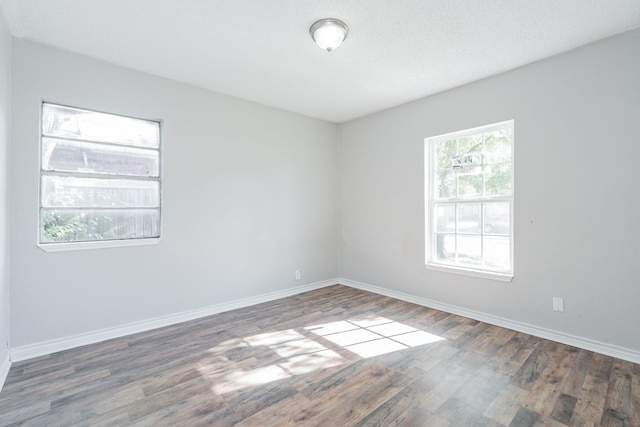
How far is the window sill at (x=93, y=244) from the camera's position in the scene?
105 inches

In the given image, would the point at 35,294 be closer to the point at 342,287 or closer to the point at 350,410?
the point at 350,410

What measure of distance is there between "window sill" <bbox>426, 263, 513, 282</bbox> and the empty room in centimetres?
3

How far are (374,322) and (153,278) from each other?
95.8 inches

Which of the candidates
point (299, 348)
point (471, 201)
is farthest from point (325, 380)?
point (471, 201)

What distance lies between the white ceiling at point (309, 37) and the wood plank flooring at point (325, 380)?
105 inches

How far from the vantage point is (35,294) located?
2600mm

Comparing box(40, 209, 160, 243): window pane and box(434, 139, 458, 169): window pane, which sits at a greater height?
box(434, 139, 458, 169): window pane

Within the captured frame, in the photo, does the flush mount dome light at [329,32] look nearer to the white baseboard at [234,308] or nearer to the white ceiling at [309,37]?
the white ceiling at [309,37]

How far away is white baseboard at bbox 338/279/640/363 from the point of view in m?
2.49

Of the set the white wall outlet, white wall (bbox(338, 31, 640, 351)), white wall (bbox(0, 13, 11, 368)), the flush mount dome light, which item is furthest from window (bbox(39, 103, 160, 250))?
the white wall outlet

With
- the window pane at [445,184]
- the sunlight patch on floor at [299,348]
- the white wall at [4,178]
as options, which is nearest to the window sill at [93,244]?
the white wall at [4,178]


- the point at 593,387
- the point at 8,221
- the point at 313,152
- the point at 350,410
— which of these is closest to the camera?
the point at 350,410

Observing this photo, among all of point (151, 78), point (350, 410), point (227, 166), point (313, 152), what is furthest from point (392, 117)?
point (350, 410)

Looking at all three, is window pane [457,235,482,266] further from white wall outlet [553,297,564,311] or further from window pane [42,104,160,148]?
window pane [42,104,160,148]
